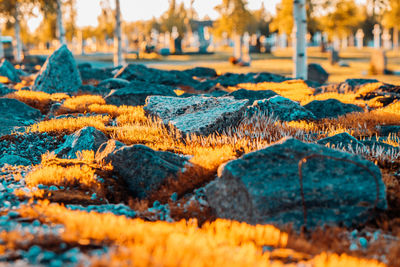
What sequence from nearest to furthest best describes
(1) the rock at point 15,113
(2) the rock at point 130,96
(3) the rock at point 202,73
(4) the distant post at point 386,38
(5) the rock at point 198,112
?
(5) the rock at point 198,112
(1) the rock at point 15,113
(2) the rock at point 130,96
(3) the rock at point 202,73
(4) the distant post at point 386,38

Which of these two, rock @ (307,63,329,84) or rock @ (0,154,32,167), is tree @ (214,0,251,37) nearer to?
rock @ (307,63,329,84)

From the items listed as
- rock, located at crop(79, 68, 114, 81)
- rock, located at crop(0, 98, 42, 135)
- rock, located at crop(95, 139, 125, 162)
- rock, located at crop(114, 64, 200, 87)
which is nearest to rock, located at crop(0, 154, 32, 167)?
rock, located at crop(95, 139, 125, 162)

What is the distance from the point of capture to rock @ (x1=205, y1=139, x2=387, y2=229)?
14.0 feet

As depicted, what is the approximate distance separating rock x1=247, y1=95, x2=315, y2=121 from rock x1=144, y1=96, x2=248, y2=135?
4.45 feet

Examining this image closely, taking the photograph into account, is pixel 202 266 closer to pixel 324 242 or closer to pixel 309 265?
pixel 309 265

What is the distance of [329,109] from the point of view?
1089 centimetres

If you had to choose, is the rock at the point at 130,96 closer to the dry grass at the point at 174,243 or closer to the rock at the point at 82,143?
the rock at the point at 82,143

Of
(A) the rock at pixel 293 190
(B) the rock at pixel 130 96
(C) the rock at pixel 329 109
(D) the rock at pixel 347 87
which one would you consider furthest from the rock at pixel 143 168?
(D) the rock at pixel 347 87

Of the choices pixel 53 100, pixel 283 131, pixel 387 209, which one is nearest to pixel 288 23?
pixel 53 100

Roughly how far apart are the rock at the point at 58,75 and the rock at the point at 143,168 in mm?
12072

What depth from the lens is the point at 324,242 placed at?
3.88 meters

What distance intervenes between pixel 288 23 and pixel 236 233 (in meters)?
44.2

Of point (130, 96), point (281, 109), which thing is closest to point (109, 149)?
point (281, 109)

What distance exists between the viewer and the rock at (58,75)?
16547 mm
